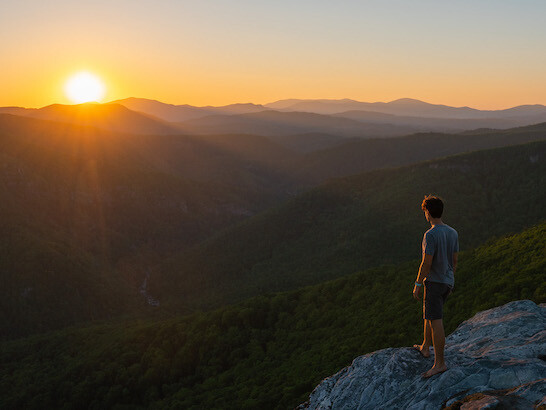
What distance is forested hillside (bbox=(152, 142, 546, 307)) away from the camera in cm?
6125

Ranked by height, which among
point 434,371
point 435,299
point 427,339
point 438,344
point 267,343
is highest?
point 435,299

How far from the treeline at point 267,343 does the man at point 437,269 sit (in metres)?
10.3

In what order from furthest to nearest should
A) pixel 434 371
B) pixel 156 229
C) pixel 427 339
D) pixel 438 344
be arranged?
pixel 156 229, pixel 427 339, pixel 434 371, pixel 438 344

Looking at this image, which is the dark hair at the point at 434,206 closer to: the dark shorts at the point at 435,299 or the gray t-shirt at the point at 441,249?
the gray t-shirt at the point at 441,249

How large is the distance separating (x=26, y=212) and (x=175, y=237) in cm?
3677

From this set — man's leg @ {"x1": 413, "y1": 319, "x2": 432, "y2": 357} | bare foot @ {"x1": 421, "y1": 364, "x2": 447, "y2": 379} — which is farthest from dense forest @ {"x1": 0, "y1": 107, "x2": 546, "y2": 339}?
bare foot @ {"x1": 421, "y1": 364, "x2": 447, "y2": 379}

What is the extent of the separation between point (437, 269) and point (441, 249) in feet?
1.69

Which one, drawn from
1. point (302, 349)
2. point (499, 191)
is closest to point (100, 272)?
point (302, 349)

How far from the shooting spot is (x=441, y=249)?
9.09 meters

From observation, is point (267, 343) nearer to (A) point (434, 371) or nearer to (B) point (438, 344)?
(A) point (434, 371)

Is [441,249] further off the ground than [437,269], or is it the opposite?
[441,249]

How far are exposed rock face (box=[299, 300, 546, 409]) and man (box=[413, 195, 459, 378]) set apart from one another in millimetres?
650

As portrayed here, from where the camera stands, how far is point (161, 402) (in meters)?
28.3

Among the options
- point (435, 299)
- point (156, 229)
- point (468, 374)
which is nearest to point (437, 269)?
point (435, 299)
